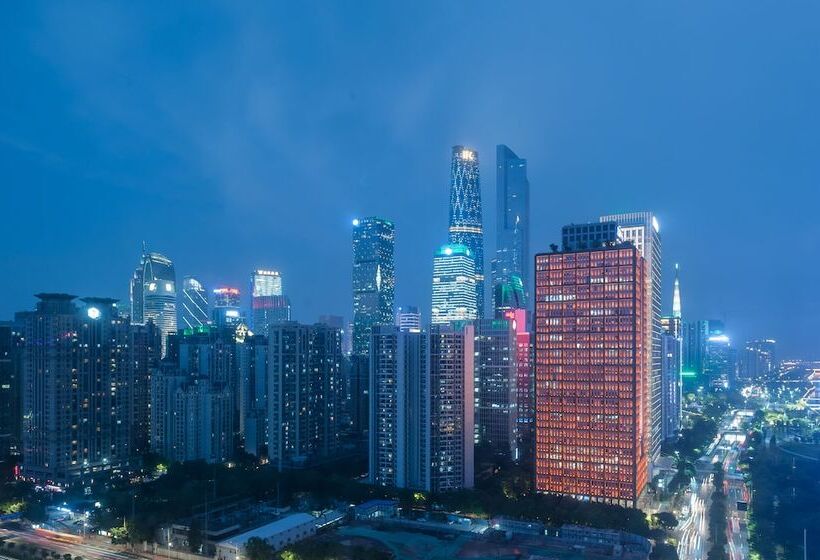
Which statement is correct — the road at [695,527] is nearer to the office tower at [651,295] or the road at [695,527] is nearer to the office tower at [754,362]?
the office tower at [651,295]

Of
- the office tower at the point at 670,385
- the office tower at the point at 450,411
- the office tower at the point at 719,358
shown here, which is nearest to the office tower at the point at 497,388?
the office tower at the point at 450,411

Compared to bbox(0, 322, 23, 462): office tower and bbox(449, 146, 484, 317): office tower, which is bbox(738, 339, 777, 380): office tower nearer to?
bbox(449, 146, 484, 317): office tower

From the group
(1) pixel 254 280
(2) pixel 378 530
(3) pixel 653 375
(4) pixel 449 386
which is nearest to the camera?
(2) pixel 378 530

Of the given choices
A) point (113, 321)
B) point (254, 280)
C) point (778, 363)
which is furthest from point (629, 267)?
point (778, 363)

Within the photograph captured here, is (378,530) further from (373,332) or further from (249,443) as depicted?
(249,443)

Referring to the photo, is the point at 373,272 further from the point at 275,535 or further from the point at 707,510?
the point at 275,535

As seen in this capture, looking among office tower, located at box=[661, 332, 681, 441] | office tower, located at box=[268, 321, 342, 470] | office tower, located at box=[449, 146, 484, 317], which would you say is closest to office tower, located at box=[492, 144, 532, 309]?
office tower, located at box=[449, 146, 484, 317]
